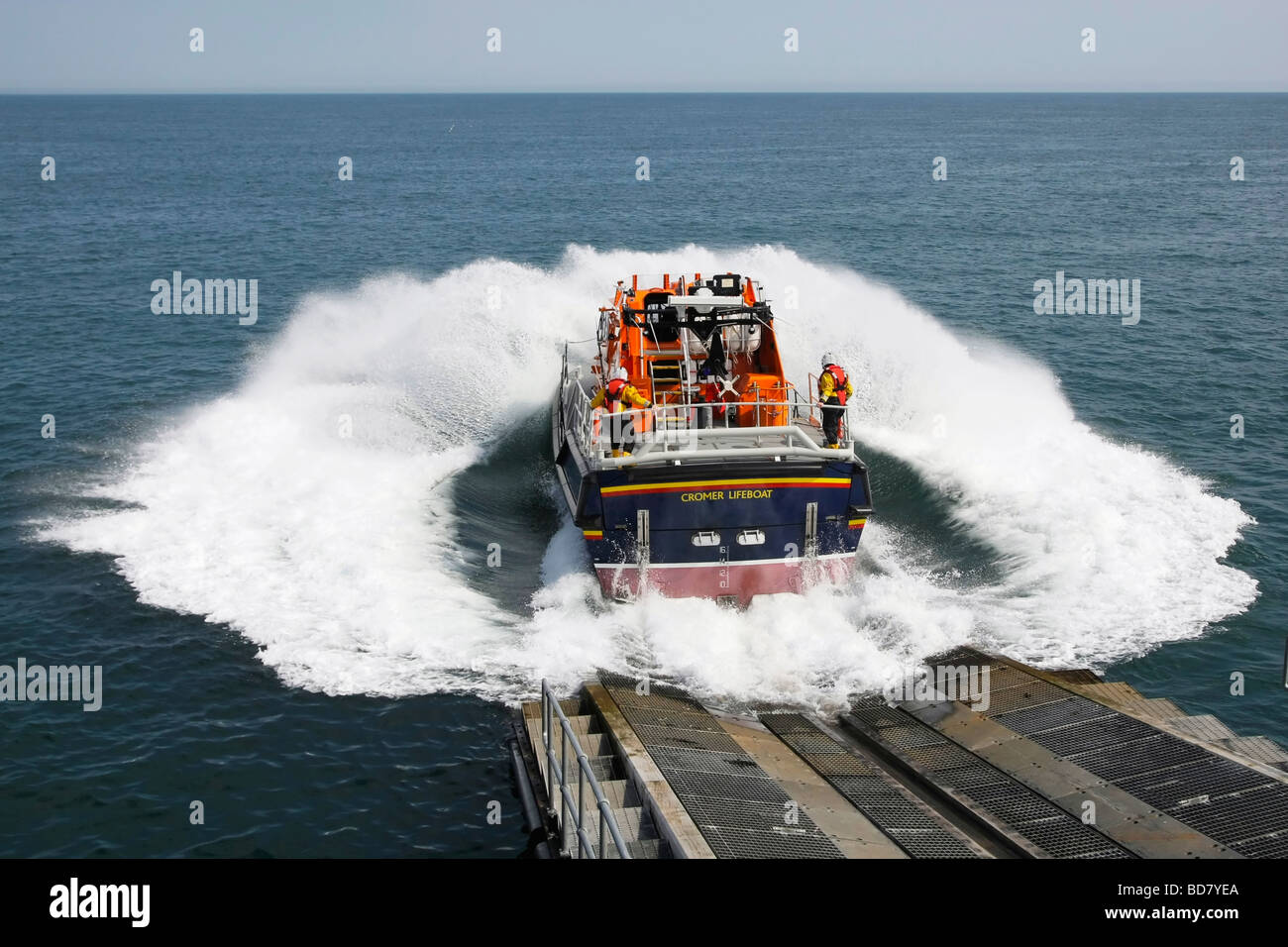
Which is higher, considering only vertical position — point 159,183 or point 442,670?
point 159,183

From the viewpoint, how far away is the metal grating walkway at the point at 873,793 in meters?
11.1

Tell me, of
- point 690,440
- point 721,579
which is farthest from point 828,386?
point 721,579

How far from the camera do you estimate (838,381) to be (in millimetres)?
17234

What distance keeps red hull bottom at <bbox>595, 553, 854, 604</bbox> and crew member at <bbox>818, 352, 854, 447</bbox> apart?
184cm

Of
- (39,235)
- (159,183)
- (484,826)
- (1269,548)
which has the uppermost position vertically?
(159,183)

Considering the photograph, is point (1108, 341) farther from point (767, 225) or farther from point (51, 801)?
point (51, 801)

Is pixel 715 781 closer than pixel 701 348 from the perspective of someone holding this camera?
Yes

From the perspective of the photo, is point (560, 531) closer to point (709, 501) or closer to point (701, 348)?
point (701, 348)

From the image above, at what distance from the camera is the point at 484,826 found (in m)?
13.0

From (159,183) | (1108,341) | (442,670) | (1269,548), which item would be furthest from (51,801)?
(159,183)

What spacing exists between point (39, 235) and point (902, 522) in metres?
47.4

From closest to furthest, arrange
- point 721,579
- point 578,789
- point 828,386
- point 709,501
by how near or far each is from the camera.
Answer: point 578,789, point 709,501, point 721,579, point 828,386

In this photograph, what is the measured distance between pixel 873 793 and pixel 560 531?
951 cm

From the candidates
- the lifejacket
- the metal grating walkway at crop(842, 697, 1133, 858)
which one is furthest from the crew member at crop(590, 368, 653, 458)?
the metal grating walkway at crop(842, 697, 1133, 858)
